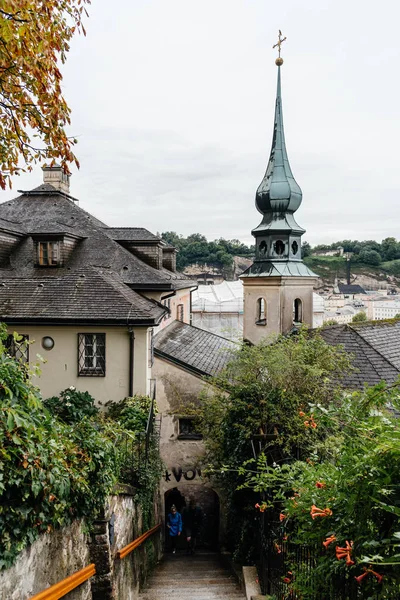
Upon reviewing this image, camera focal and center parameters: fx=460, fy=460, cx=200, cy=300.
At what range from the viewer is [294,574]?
4.10 meters

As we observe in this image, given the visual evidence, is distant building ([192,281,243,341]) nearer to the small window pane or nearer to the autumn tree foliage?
the small window pane

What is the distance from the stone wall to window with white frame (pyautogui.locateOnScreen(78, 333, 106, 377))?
15.0 ft

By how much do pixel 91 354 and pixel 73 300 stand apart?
167 cm

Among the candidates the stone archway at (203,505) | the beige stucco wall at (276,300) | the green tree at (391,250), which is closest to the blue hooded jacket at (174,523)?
the stone archway at (203,505)

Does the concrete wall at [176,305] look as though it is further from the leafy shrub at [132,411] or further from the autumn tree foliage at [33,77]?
the autumn tree foliage at [33,77]

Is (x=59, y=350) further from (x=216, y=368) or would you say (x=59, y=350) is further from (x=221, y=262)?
(x=221, y=262)

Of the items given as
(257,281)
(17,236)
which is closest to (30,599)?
(17,236)

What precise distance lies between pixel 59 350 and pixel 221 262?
105519 millimetres

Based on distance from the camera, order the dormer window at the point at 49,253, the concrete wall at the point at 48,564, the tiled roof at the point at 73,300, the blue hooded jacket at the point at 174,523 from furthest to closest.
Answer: the dormer window at the point at 49,253 < the blue hooded jacket at the point at 174,523 < the tiled roof at the point at 73,300 < the concrete wall at the point at 48,564

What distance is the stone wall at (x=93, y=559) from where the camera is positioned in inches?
164

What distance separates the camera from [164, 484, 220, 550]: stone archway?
15.7m

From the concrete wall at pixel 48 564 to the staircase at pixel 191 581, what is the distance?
345 centimetres

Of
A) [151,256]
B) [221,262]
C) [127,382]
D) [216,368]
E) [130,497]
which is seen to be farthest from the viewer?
[221,262]

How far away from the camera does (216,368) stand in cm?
1620
